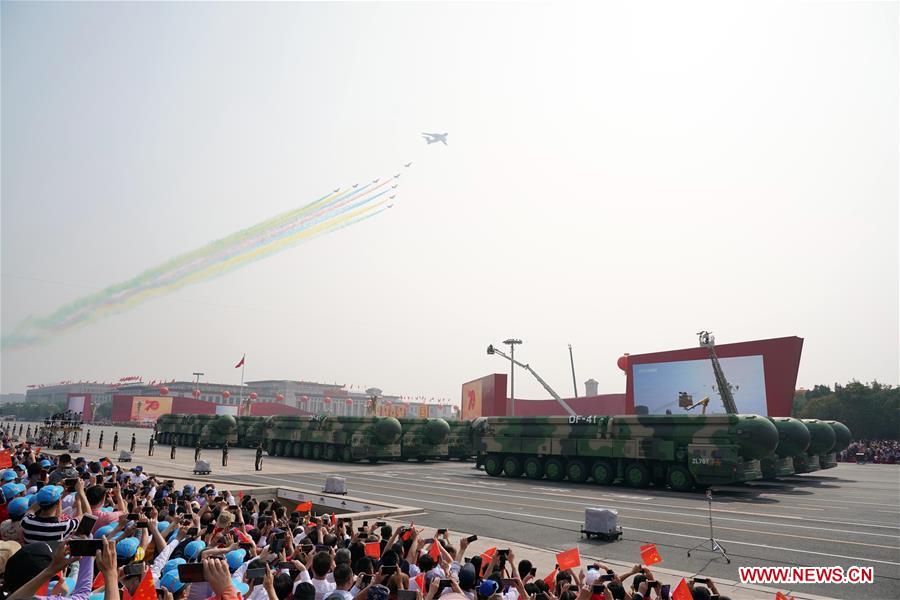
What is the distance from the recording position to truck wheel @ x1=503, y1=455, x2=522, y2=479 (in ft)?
94.5

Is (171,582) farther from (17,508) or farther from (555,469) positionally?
(555,469)

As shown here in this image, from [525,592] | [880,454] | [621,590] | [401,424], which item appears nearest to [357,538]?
[525,592]

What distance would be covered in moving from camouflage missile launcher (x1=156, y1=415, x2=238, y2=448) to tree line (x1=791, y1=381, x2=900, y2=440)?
181ft

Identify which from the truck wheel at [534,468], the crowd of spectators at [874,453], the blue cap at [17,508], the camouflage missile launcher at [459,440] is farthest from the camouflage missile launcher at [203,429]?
the crowd of spectators at [874,453]

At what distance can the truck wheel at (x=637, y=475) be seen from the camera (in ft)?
79.6

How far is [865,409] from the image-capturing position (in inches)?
2170

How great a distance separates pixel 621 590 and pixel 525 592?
875 millimetres

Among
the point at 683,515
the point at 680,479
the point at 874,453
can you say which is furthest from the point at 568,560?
the point at 874,453

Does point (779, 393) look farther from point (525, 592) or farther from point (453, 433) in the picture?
point (525, 592)

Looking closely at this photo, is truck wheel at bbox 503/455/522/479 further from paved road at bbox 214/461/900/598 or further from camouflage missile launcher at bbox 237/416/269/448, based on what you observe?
camouflage missile launcher at bbox 237/416/269/448

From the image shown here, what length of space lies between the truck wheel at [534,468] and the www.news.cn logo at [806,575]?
681 inches

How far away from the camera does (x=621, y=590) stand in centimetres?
527

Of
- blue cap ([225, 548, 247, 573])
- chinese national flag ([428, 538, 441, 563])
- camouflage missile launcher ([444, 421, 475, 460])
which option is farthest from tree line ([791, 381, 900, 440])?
blue cap ([225, 548, 247, 573])

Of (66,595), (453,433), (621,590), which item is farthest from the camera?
(453,433)
